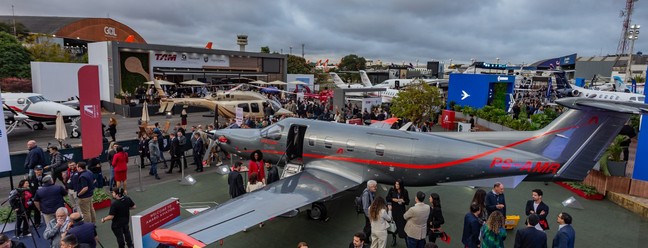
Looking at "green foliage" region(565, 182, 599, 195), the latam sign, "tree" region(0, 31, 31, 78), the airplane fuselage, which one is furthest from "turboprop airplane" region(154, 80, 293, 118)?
"tree" region(0, 31, 31, 78)

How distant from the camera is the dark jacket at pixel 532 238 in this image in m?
5.89

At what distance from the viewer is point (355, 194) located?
40.6ft

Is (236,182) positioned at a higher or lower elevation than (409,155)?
lower

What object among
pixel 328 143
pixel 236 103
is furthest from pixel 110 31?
pixel 328 143

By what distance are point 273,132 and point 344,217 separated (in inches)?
157

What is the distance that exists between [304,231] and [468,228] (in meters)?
4.33

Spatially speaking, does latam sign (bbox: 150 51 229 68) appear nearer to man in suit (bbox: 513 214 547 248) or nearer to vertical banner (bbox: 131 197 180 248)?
vertical banner (bbox: 131 197 180 248)

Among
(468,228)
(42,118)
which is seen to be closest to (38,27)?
(42,118)

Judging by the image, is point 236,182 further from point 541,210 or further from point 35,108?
point 35,108

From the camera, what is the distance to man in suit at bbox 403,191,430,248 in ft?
22.8

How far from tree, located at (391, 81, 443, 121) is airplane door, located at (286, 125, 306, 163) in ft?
43.2

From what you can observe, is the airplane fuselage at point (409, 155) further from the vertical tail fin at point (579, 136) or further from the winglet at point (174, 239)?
the winglet at point (174, 239)

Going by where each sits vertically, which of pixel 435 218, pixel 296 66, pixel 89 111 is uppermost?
pixel 296 66

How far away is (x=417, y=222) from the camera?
7.00 metres
